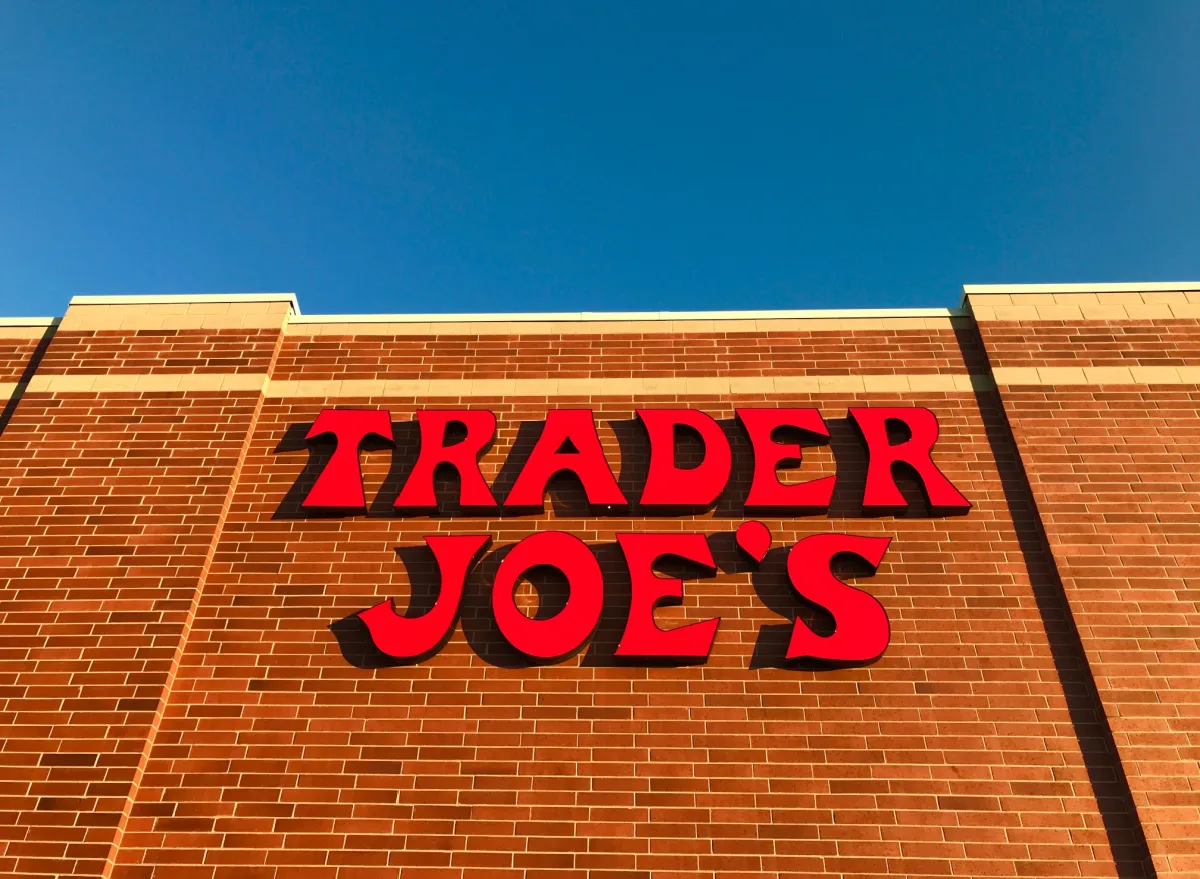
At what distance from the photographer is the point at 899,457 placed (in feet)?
36.9

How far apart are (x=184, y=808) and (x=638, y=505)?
6315 millimetres

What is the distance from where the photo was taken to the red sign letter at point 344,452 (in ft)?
36.3

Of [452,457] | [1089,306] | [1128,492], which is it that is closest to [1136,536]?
[1128,492]

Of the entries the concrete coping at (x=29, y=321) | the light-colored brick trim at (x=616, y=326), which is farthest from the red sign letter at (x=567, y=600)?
the concrete coping at (x=29, y=321)

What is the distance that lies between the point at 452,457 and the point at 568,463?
5.31 feet

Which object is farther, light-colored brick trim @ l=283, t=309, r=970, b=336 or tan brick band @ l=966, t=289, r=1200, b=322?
light-colored brick trim @ l=283, t=309, r=970, b=336

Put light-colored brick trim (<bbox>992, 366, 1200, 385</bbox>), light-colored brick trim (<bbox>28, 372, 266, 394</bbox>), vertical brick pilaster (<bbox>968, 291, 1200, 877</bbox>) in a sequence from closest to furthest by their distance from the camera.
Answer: vertical brick pilaster (<bbox>968, 291, 1200, 877</bbox>), light-colored brick trim (<bbox>992, 366, 1200, 385</bbox>), light-colored brick trim (<bbox>28, 372, 266, 394</bbox>)

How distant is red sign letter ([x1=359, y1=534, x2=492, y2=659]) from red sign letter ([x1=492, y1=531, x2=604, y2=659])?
50 cm

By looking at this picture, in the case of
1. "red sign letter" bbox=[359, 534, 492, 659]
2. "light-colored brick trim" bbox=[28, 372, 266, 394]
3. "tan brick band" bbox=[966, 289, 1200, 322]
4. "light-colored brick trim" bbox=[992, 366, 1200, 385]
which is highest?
"tan brick band" bbox=[966, 289, 1200, 322]

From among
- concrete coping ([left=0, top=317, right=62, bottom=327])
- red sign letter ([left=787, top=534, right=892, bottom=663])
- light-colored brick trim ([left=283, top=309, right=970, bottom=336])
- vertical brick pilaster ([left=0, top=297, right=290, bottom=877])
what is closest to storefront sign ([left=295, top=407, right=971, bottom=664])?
red sign letter ([left=787, top=534, right=892, bottom=663])

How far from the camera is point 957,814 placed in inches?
345

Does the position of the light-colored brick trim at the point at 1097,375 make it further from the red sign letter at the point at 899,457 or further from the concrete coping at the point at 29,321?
the concrete coping at the point at 29,321

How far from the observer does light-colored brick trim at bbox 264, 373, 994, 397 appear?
12.1 m

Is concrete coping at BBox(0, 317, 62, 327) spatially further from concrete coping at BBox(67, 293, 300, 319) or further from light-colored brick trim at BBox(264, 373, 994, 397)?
light-colored brick trim at BBox(264, 373, 994, 397)
